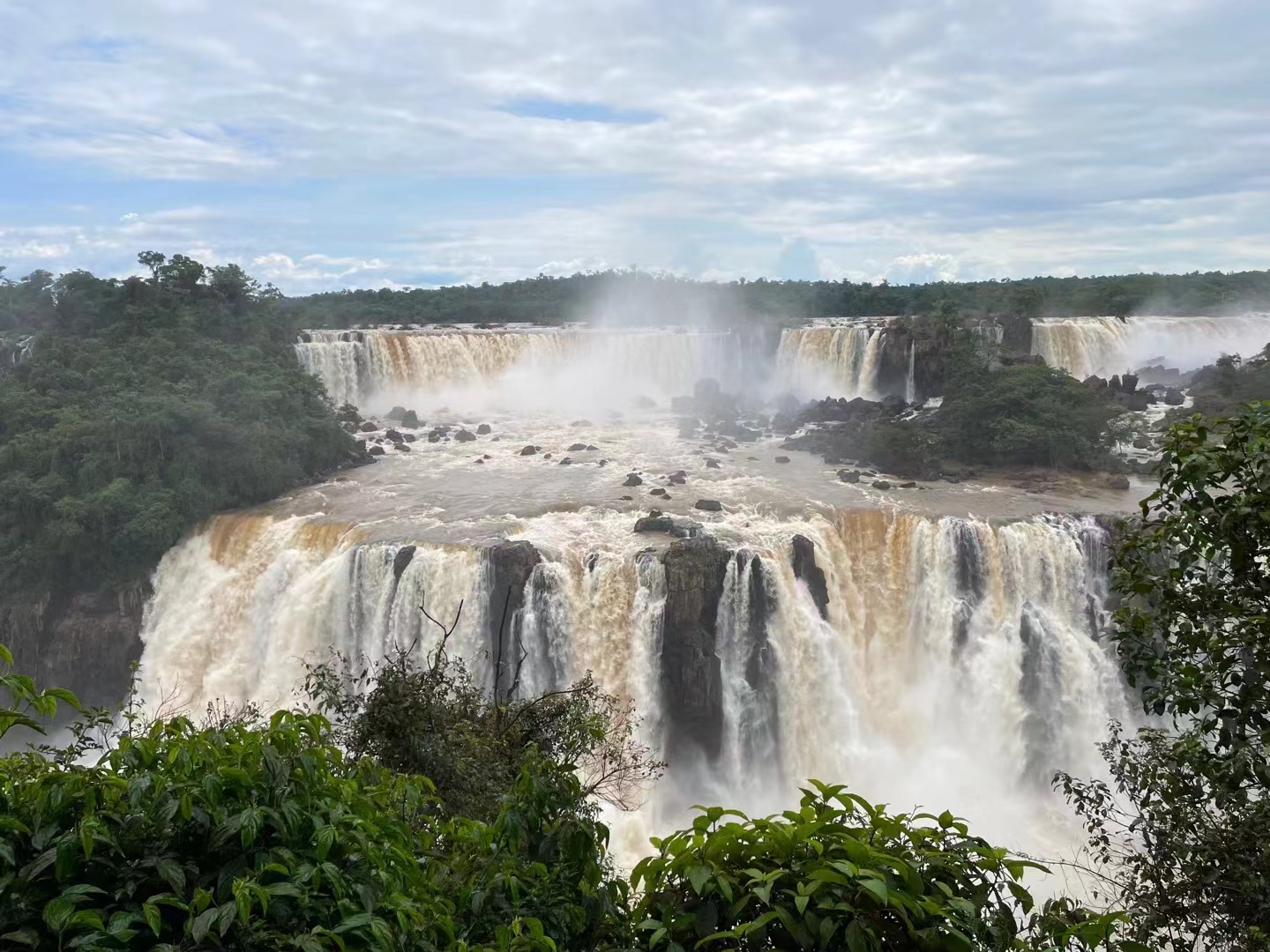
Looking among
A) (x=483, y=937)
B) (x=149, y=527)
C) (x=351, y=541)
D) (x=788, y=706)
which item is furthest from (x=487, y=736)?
(x=149, y=527)

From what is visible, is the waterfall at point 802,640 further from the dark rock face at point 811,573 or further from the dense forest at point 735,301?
the dense forest at point 735,301

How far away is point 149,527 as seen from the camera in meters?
18.6

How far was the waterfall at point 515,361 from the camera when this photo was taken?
104 ft

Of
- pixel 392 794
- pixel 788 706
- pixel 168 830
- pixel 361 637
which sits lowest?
pixel 788 706

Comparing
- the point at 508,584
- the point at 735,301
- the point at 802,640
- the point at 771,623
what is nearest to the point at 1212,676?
the point at 771,623

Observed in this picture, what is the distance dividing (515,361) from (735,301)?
16.8 meters

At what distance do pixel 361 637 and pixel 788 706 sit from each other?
7.23 meters

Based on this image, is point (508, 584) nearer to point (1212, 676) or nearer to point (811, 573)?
point (811, 573)

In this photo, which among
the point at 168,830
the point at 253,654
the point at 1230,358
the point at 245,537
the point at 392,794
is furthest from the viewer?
the point at 1230,358

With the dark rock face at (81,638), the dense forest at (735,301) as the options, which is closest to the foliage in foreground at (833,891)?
the dark rock face at (81,638)

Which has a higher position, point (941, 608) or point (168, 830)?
point (168, 830)

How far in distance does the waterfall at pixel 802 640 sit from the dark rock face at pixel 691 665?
0.43 feet

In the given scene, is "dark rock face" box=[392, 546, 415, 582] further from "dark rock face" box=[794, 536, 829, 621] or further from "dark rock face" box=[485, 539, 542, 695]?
"dark rock face" box=[794, 536, 829, 621]

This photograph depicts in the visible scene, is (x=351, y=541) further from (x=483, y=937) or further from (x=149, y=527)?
(x=483, y=937)
